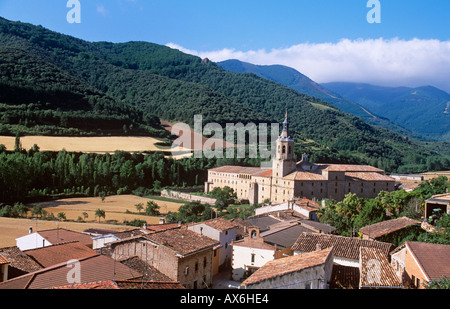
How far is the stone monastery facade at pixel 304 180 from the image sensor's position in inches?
2040

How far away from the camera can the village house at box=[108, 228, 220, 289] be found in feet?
45.8

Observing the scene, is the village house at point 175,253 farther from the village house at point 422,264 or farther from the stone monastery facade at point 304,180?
the stone monastery facade at point 304,180

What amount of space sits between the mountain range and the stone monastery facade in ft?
94.7

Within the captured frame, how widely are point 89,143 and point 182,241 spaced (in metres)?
55.5

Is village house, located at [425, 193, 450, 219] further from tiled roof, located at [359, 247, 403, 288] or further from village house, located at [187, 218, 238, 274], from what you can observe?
tiled roof, located at [359, 247, 403, 288]

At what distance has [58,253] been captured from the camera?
1574 centimetres

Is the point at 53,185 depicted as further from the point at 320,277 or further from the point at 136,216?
the point at 320,277

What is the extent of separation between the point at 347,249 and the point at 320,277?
20.4 ft

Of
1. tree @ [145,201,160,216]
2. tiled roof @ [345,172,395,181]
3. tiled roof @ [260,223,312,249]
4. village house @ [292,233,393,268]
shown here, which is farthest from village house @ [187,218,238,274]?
tiled roof @ [345,172,395,181]

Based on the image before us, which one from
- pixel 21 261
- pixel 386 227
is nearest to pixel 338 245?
pixel 386 227

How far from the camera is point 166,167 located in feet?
216

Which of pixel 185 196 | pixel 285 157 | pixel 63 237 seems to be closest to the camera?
pixel 63 237

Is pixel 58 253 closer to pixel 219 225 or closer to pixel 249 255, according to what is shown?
pixel 249 255
